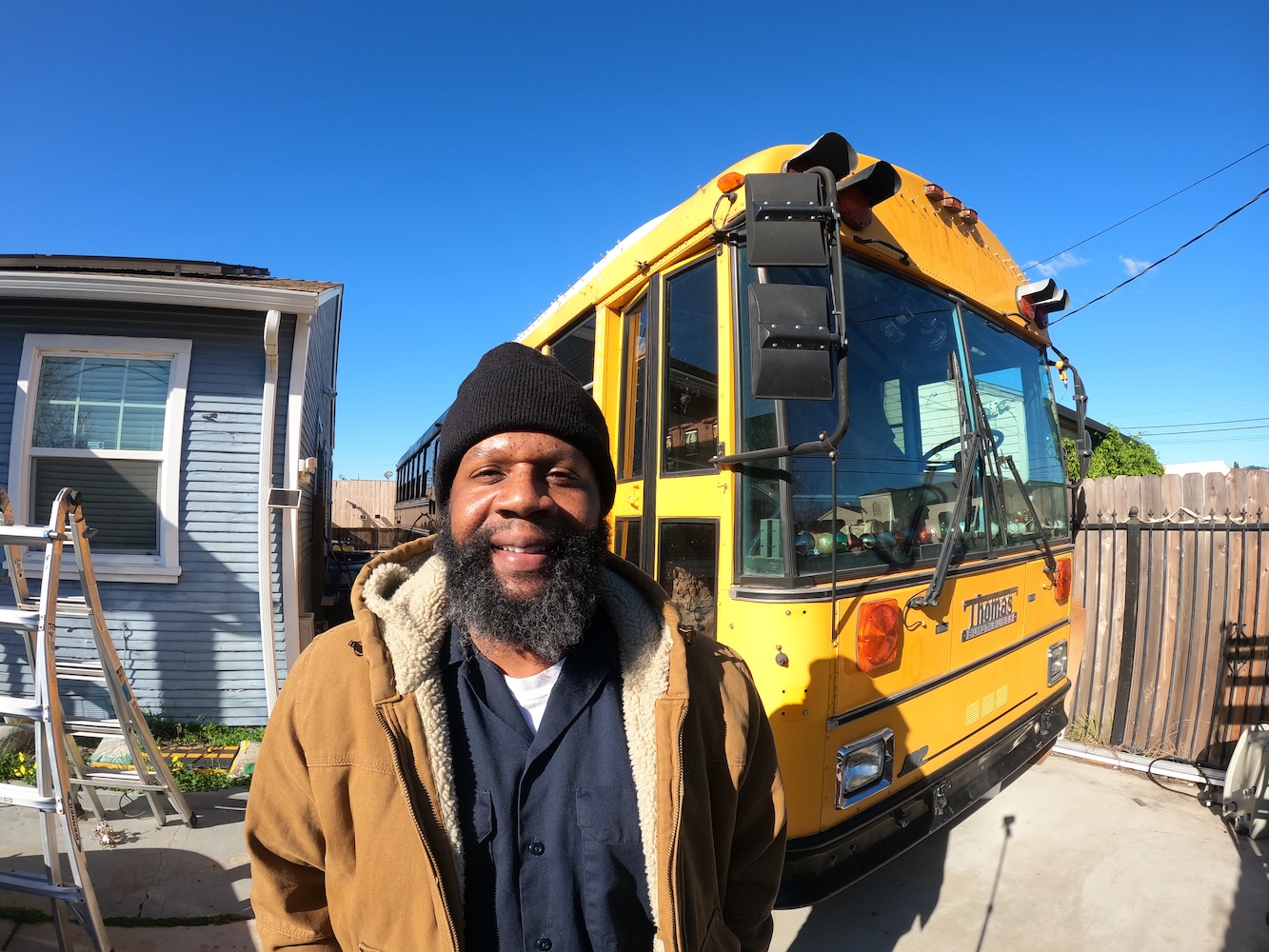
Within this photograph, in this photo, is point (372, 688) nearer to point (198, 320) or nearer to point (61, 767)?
point (61, 767)

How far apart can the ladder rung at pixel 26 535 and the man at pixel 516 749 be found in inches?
85.2

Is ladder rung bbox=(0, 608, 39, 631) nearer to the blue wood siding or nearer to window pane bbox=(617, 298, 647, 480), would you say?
window pane bbox=(617, 298, 647, 480)

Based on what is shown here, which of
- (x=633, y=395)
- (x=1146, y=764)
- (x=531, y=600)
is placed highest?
(x=633, y=395)

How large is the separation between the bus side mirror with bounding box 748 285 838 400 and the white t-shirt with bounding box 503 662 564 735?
1149 millimetres

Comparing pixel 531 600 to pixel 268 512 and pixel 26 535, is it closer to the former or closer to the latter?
pixel 26 535

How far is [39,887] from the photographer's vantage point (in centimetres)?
247

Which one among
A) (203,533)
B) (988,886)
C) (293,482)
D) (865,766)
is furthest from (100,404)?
(988,886)

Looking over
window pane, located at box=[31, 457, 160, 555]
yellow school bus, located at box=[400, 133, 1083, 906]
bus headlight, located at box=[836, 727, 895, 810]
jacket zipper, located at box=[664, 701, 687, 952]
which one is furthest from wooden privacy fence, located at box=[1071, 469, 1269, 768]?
window pane, located at box=[31, 457, 160, 555]

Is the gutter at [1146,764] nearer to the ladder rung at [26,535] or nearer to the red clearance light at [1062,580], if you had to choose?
the red clearance light at [1062,580]

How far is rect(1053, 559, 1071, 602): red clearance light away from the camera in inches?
143

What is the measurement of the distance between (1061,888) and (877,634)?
1889 mm

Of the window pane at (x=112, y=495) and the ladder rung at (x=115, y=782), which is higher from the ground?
the window pane at (x=112, y=495)

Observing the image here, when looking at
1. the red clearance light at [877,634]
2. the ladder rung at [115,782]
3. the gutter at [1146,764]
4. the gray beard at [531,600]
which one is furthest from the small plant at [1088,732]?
the ladder rung at [115,782]

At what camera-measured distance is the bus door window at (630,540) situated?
308 centimetres
